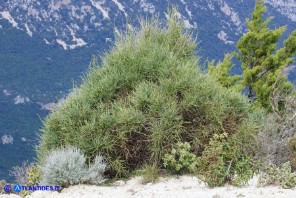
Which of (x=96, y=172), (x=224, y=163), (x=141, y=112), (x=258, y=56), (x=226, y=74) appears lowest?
(x=224, y=163)

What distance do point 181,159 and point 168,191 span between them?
0.98 metres

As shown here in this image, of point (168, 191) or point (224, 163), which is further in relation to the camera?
point (224, 163)

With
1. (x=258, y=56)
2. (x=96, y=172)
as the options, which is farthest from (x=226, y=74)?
(x=96, y=172)

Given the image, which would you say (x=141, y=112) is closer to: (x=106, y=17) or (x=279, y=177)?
(x=279, y=177)

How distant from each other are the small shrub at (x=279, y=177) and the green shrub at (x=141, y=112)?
1.46 meters

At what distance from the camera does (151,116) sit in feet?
28.1

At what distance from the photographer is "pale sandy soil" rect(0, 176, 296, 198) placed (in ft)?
22.2

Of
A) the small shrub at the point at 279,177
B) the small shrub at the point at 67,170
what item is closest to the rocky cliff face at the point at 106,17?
the small shrub at the point at 67,170

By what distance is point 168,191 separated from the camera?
7434 mm

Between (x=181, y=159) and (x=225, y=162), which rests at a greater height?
(x=181, y=159)

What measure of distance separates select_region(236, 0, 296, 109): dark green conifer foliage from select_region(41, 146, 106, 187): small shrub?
14.3m

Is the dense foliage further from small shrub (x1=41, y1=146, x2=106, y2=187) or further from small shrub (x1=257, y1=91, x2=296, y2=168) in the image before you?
small shrub (x1=41, y1=146, x2=106, y2=187)

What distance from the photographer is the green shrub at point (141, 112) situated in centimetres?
846

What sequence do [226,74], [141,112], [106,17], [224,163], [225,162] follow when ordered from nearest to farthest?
[224,163] → [225,162] → [141,112] → [226,74] → [106,17]
